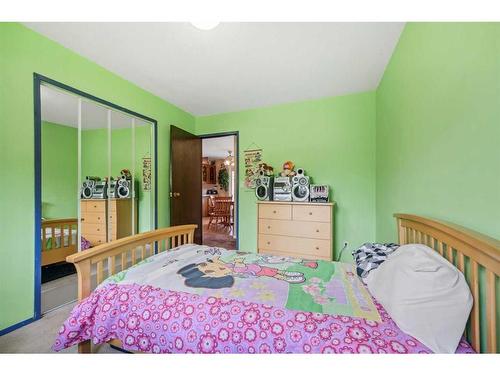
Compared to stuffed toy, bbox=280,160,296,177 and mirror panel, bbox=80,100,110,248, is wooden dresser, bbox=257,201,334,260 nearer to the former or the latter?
stuffed toy, bbox=280,160,296,177

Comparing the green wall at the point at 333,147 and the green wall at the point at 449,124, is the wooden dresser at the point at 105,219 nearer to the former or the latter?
the green wall at the point at 333,147

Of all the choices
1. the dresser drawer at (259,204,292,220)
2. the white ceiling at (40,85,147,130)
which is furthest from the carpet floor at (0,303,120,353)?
the dresser drawer at (259,204,292,220)

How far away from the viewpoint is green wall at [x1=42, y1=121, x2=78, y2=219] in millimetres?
1720

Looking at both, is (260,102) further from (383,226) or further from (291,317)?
(291,317)

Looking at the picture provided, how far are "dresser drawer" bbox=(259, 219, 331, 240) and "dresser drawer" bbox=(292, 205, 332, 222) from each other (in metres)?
0.05

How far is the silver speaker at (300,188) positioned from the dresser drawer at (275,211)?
0.17 m

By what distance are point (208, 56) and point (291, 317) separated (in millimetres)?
2139

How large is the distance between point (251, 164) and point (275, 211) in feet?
3.09

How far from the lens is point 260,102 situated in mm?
3021

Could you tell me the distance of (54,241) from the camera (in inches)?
72.3

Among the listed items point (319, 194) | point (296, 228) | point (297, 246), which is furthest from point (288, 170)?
point (297, 246)

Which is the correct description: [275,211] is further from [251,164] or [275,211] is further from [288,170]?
[251,164]
